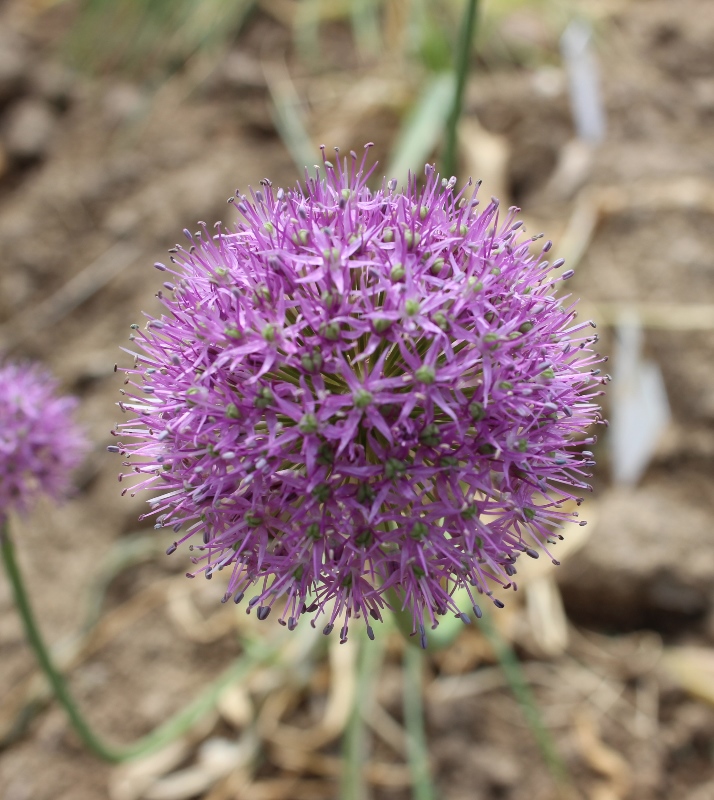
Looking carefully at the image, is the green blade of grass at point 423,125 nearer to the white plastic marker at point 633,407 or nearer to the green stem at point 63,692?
the white plastic marker at point 633,407

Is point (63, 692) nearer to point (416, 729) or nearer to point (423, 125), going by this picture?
point (416, 729)

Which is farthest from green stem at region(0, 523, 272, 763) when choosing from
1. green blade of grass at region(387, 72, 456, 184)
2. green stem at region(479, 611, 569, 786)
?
green blade of grass at region(387, 72, 456, 184)

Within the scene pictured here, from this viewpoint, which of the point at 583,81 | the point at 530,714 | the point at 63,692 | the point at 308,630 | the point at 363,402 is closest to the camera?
the point at 363,402

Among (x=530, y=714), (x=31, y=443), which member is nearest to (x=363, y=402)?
(x=31, y=443)

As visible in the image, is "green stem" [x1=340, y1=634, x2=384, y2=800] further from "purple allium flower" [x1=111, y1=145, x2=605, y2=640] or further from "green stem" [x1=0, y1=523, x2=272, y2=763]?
"purple allium flower" [x1=111, y1=145, x2=605, y2=640]

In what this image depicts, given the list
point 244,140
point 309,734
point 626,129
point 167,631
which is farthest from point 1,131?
point 309,734

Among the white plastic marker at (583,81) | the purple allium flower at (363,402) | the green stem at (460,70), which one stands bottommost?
the purple allium flower at (363,402)

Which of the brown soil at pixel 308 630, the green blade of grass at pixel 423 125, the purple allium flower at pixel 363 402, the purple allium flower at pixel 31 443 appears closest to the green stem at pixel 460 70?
the green blade of grass at pixel 423 125
